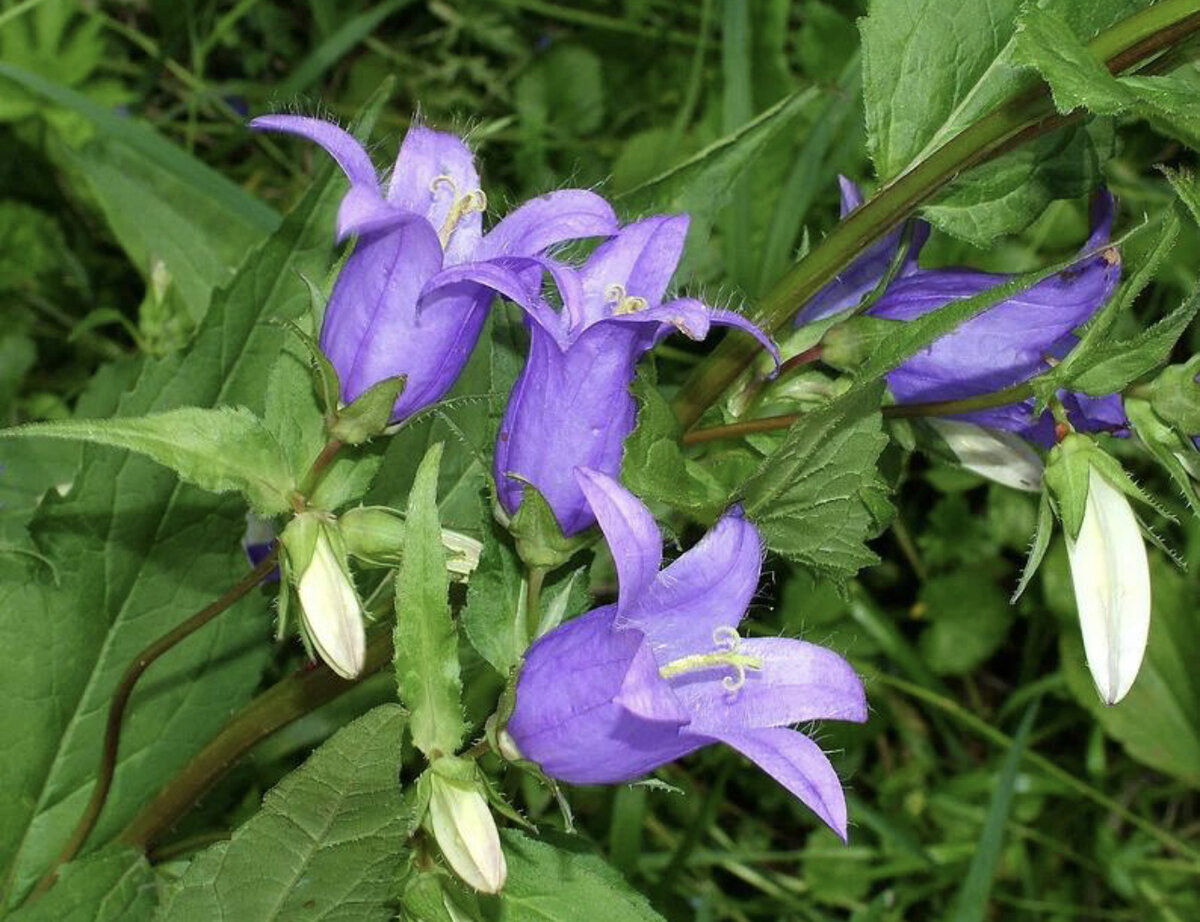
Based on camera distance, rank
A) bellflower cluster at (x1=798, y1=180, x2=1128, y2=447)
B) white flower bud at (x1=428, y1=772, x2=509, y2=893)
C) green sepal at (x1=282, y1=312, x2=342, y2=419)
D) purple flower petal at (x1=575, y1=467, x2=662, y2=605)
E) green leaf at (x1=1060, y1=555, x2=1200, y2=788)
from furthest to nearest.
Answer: green leaf at (x1=1060, y1=555, x2=1200, y2=788)
bellflower cluster at (x1=798, y1=180, x2=1128, y2=447)
green sepal at (x1=282, y1=312, x2=342, y2=419)
white flower bud at (x1=428, y1=772, x2=509, y2=893)
purple flower petal at (x1=575, y1=467, x2=662, y2=605)

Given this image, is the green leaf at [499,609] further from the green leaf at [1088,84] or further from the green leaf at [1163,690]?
the green leaf at [1163,690]

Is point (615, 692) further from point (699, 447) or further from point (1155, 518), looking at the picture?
point (1155, 518)

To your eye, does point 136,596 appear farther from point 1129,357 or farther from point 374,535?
point 1129,357

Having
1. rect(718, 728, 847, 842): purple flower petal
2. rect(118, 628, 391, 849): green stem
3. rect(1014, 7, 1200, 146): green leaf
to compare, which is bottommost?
rect(118, 628, 391, 849): green stem

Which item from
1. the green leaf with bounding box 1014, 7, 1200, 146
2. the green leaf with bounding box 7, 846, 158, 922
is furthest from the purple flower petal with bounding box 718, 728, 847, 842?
the green leaf with bounding box 7, 846, 158, 922

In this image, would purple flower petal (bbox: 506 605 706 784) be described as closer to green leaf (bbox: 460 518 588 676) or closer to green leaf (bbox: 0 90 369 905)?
green leaf (bbox: 460 518 588 676)

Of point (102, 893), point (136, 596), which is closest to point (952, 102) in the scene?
point (136, 596)
